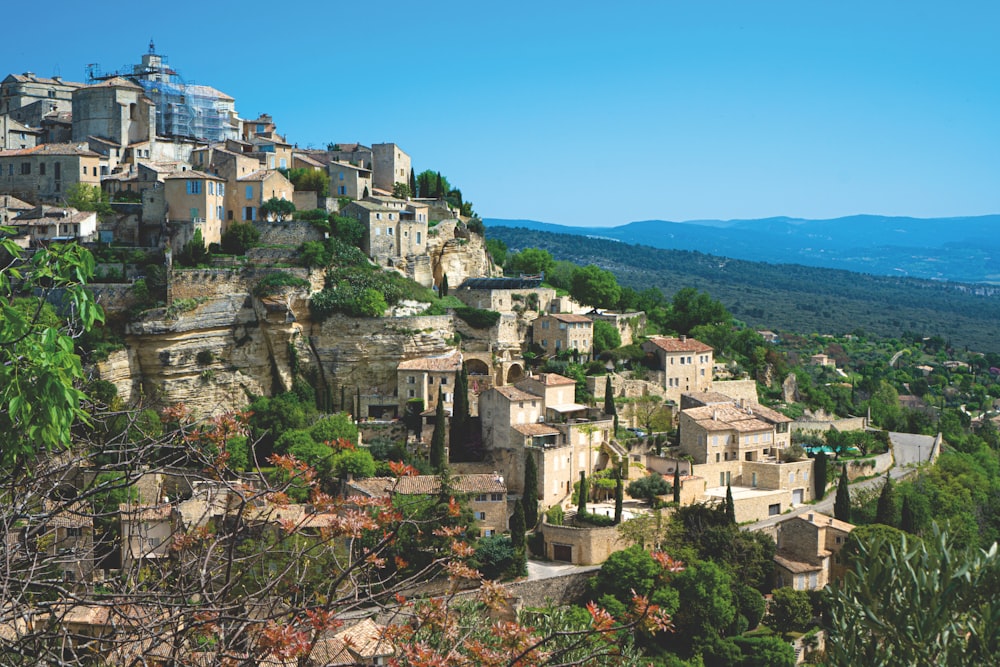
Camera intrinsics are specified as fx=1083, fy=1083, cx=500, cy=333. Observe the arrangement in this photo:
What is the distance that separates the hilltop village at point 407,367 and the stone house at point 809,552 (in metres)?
0.09

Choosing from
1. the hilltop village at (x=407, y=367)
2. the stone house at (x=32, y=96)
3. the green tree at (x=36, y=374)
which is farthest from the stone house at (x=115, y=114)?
the green tree at (x=36, y=374)

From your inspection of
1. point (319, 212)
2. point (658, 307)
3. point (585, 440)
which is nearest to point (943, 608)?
point (585, 440)

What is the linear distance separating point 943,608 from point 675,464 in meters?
25.2

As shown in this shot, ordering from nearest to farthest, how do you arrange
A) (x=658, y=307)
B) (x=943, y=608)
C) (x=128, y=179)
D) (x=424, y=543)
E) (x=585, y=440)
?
(x=943, y=608), (x=424, y=543), (x=585, y=440), (x=128, y=179), (x=658, y=307)

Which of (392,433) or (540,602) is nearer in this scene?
(540,602)

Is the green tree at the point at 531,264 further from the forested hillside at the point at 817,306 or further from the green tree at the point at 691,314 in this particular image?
the forested hillside at the point at 817,306

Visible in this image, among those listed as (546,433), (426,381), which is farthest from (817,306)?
(546,433)

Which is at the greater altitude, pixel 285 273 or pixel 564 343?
pixel 285 273

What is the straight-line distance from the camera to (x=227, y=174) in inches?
1828

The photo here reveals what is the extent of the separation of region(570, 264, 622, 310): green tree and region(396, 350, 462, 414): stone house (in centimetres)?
1231

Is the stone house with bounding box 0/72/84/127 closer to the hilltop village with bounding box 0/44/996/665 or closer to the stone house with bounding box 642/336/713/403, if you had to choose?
the hilltop village with bounding box 0/44/996/665

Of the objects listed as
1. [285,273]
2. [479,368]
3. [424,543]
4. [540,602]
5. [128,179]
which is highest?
[128,179]

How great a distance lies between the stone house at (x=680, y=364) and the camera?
45.2 meters

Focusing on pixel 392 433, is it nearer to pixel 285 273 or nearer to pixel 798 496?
pixel 285 273
